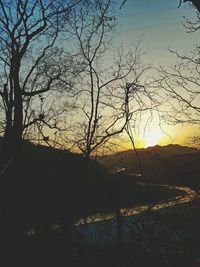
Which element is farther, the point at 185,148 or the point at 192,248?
the point at 185,148

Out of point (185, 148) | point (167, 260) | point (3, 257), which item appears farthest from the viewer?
point (185, 148)

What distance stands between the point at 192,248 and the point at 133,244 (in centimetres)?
303

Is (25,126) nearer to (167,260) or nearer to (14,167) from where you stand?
(14,167)

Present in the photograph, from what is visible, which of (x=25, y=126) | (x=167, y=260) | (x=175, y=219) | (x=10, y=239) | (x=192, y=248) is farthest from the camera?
(x=175, y=219)

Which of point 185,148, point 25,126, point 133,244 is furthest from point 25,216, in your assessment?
point 185,148

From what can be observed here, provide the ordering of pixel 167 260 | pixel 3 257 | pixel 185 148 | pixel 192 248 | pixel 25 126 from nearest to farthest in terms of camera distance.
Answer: pixel 3 257
pixel 167 260
pixel 192 248
pixel 25 126
pixel 185 148

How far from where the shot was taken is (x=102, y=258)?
10.9 m

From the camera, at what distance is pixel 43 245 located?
32.6 ft

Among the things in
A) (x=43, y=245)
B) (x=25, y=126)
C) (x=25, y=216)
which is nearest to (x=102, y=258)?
(x=43, y=245)

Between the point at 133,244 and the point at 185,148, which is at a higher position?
the point at 185,148

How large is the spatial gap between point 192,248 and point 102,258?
3.87 meters

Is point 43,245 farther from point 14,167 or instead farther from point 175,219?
point 175,219

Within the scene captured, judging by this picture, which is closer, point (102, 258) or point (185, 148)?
point (102, 258)

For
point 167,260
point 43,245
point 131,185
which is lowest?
point 167,260
